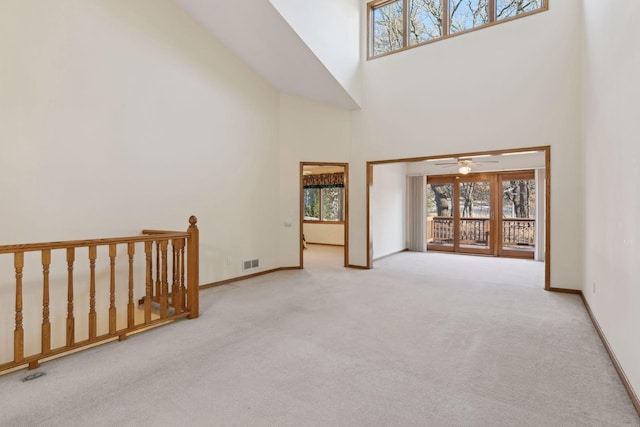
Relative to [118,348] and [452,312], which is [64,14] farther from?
[452,312]

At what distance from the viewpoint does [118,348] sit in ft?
8.98

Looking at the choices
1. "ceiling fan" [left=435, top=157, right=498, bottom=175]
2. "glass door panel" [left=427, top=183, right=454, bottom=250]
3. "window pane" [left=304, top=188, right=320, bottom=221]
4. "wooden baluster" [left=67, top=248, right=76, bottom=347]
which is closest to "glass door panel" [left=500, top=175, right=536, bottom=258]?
"ceiling fan" [left=435, top=157, right=498, bottom=175]

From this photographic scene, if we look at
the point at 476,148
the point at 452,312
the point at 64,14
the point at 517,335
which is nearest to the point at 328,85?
the point at 476,148

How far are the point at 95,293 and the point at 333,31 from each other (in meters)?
4.94

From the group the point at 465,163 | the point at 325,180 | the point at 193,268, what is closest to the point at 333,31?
the point at 465,163

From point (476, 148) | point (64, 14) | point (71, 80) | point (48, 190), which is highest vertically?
point (64, 14)

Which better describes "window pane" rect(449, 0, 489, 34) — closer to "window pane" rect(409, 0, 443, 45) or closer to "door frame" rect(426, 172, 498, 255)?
"window pane" rect(409, 0, 443, 45)

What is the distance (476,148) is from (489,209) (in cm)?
356

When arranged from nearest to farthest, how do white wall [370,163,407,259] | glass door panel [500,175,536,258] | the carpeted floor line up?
1. the carpeted floor
2. white wall [370,163,407,259]
3. glass door panel [500,175,536,258]

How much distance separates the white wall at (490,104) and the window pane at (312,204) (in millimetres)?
4718

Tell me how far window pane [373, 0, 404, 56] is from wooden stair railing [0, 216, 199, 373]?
189 inches

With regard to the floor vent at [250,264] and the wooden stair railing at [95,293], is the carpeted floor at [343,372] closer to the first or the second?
the wooden stair railing at [95,293]

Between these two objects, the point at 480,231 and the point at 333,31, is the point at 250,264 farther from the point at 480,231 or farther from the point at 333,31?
the point at 480,231

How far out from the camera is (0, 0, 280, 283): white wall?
9.80 feet
